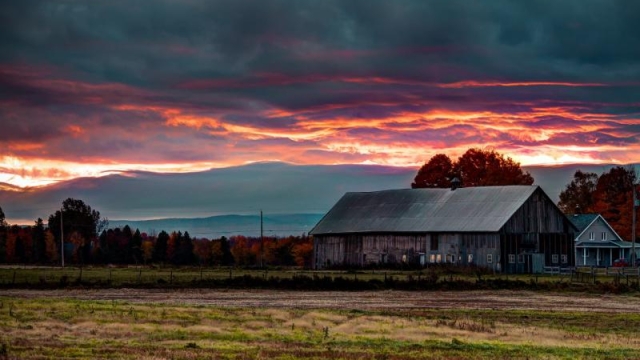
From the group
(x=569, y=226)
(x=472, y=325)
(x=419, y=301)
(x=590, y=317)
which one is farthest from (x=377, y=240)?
(x=472, y=325)

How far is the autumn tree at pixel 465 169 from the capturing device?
134m

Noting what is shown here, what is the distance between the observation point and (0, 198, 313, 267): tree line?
15250 centimetres

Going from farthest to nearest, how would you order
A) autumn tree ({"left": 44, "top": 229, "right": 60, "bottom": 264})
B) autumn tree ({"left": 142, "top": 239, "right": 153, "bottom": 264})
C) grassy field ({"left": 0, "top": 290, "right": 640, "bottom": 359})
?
autumn tree ({"left": 142, "top": 239, "right": 153, "bottom": 264})
autumn tree ({"left": 44, "top": 229, "right": 60, "bottom": 264})
grassy field ({"left": 0, "top": 290, "right": 640, "bottom": 359})

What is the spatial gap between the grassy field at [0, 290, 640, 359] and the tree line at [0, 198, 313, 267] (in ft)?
327

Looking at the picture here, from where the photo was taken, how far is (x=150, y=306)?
43.3 meters

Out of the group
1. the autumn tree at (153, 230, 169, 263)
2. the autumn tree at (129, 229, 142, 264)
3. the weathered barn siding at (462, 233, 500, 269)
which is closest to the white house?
the weathered barn siding at (462, 233, 500, 269)

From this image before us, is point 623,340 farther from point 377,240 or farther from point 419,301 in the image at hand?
point 377,240

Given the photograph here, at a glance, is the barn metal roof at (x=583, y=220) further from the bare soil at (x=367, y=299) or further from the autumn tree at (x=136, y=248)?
the autumn tree at (x=136, y=248)

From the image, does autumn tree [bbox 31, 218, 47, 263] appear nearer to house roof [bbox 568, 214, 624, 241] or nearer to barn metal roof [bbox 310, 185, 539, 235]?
barn metal roof [bbox 310, 185, 539, 235]

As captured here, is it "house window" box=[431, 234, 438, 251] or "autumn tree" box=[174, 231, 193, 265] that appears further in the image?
"autumn tree" box=[174, 231, 193, 265]

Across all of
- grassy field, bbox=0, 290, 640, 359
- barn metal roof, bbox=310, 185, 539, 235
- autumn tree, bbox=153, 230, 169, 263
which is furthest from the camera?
autumn tree, bbox=153, 230, 169, 263

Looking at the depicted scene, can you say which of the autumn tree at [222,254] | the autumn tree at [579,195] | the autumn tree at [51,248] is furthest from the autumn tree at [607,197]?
the autumn tree at [51,248]

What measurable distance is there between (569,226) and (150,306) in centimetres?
6408

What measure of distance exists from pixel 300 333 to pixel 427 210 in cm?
7115
